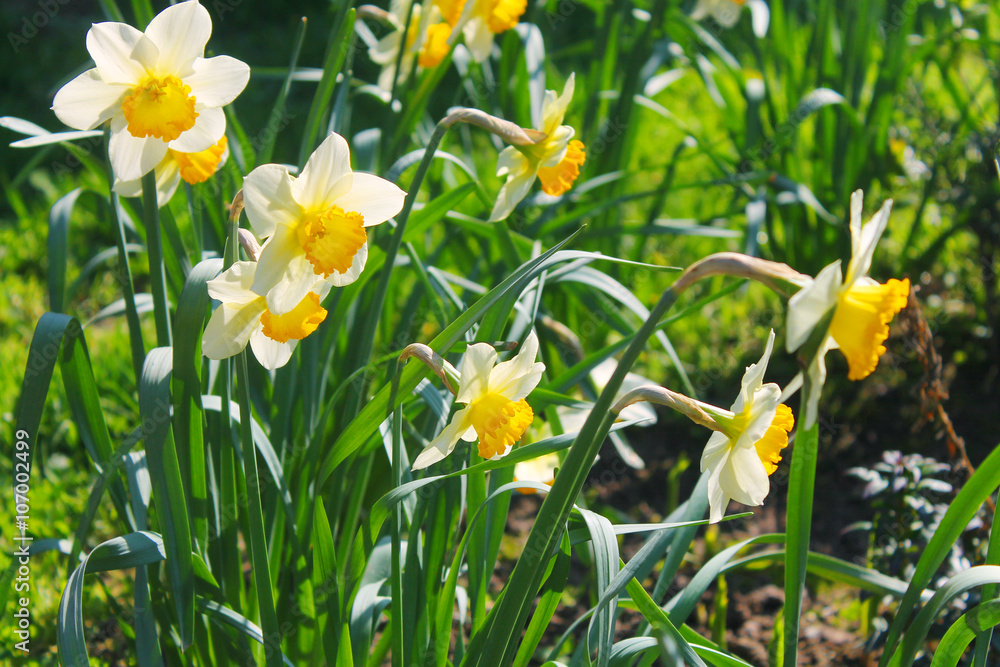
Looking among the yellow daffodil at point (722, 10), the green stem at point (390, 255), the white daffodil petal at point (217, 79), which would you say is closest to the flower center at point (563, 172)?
the green stem at point (390, 255)

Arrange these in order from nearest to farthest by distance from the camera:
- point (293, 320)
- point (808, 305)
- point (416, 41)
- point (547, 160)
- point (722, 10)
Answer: point (808, 305), point (293, 320), point (547, 160), point (416, 41), point (722, 10)

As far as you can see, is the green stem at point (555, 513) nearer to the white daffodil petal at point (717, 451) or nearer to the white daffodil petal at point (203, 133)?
the white daffodil petal at point (717, 451)

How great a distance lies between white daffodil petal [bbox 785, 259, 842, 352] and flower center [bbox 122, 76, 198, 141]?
29.7 inches

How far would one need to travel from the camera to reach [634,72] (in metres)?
2.28

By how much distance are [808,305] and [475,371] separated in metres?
0.40

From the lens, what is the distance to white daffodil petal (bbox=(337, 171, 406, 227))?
3.14 ft

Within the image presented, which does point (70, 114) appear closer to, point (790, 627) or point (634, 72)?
point (790, 627)

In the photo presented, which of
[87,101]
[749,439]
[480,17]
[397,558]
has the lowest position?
[397,558]

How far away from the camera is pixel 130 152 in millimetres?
1038

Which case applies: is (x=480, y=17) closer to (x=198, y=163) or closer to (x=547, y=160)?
(x=547, y=160)

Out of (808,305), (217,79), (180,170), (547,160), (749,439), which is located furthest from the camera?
(547,160)

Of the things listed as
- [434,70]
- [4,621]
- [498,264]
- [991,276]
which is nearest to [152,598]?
[4,621]

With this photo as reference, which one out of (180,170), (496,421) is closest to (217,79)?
(180,170)

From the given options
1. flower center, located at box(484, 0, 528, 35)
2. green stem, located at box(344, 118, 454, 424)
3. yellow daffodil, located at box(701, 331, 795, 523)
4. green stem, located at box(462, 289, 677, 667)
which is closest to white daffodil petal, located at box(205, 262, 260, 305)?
green stem, located at box(344, 118, 454, 424)
